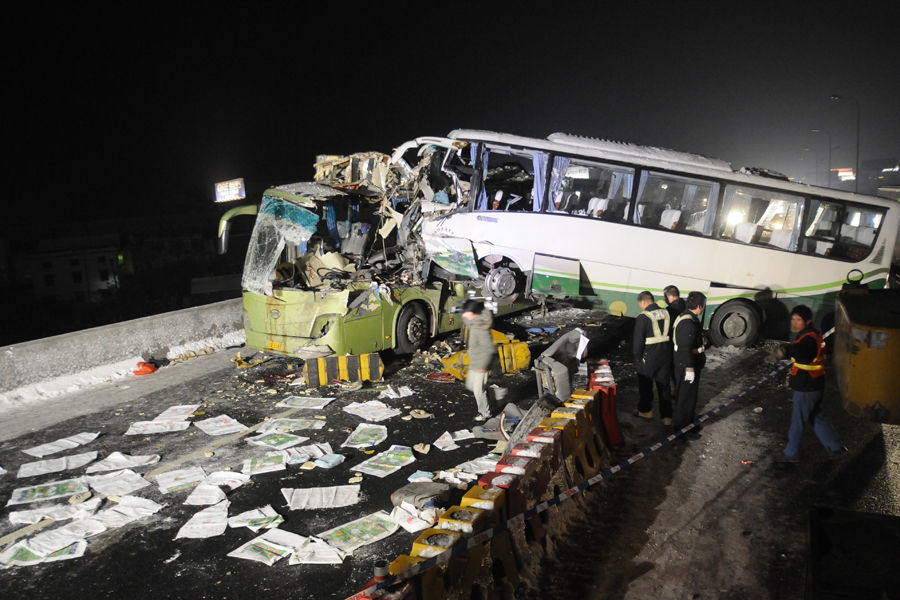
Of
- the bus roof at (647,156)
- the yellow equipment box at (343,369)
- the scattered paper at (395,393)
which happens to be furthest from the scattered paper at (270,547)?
the bus roof at (647,156)

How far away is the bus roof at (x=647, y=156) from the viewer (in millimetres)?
9305

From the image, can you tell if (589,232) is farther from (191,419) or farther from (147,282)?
(147,282)

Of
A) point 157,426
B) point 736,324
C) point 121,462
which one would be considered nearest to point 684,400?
point 736,324

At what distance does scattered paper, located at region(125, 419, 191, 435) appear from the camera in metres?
6.75

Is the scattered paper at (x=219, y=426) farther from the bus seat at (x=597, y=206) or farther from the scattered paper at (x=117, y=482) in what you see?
the bus seat at (x=597, y=206)

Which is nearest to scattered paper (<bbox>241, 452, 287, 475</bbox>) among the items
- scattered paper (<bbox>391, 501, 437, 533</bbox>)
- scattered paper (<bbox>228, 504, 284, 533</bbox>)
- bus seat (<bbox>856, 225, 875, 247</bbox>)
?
scattered paper (<bbox>228, 504, 284, 533</bbox>)

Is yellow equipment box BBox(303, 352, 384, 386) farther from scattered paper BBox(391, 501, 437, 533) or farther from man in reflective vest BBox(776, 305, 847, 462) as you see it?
man in reflective vest BBox(776, 305, 847, 462)

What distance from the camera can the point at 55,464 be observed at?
5922mm

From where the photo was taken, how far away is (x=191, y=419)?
716 centimetres

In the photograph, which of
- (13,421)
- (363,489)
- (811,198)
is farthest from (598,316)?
(13,421)

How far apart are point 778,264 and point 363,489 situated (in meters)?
8.65

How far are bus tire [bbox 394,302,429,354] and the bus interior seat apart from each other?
5923 mm

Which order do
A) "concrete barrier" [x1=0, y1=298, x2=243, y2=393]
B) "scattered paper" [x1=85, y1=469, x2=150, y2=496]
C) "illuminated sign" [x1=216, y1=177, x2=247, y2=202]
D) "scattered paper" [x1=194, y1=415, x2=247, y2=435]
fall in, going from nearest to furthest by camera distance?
"scattered paper" [x1=85, y1=469, x2=150, y2=496] → "scattered paper" [x1=194, y1=415, x2=247, y2=435] → "concrete barrier" [x1=0, y1=298, x2=243, y2=393] → "illuminated sign" [x1=216, y1=177, x2=247, y2=202]

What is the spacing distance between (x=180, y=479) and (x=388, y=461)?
7.08ft
